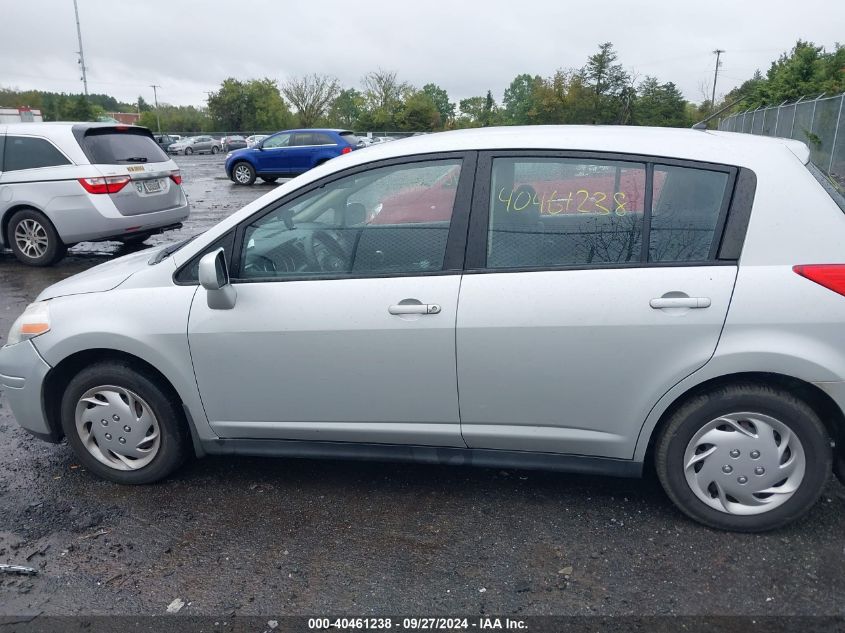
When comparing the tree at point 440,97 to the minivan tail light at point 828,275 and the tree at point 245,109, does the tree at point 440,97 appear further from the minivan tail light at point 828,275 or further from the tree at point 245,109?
the minivan tail light at point 828,275

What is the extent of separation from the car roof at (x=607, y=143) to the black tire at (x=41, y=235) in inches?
269

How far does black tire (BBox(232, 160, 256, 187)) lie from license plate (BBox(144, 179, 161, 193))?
12.5 meters

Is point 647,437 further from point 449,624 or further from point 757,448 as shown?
point 449,624

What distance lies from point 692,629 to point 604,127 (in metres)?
2.20

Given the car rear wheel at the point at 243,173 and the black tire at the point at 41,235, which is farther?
the car rear wheel at the point at 243,173

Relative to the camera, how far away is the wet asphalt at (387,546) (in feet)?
8.36

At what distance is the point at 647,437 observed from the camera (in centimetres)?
287

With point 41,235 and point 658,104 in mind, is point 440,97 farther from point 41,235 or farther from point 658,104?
point 41,235

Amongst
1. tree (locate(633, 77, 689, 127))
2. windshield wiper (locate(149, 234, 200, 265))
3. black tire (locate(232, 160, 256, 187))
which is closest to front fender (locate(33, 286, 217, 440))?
windshield wiper (locate(149, 234, 200, 265))

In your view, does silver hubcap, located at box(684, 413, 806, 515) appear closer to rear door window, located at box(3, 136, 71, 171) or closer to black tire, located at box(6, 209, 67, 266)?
rear door window, located at box(3, 136, 71, 171)

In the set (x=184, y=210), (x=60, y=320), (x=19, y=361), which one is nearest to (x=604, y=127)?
(x=60, y=320)

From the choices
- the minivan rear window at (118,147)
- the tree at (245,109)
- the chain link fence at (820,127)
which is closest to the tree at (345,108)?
the tree at (245,109)

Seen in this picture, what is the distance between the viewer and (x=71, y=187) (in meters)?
8.14

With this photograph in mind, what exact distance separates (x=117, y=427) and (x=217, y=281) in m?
1.03
